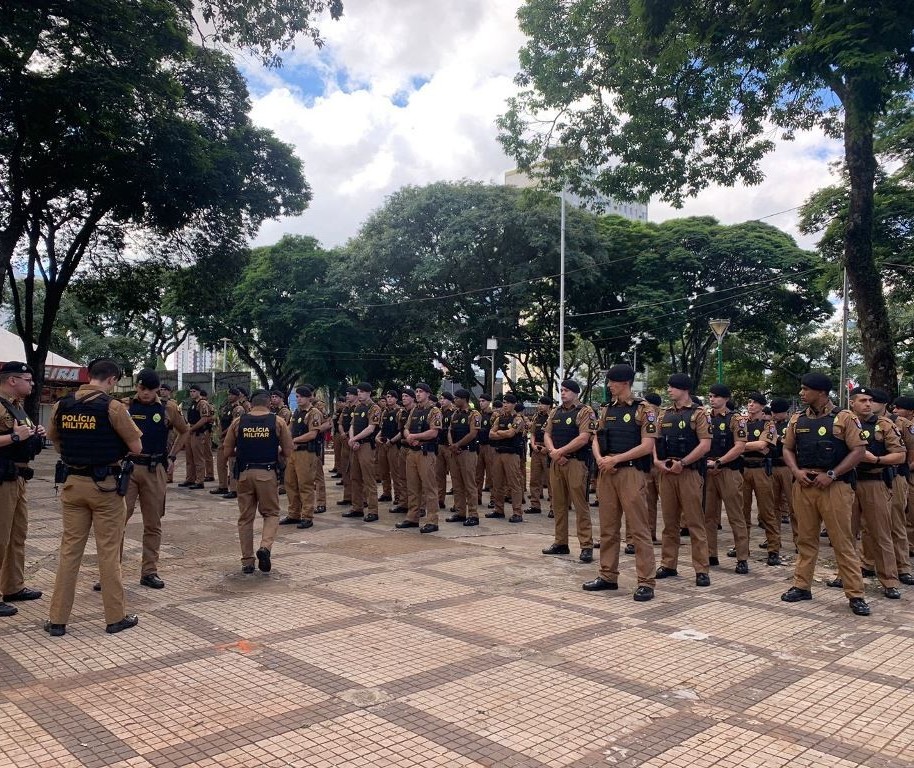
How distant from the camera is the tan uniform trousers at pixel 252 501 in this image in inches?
295

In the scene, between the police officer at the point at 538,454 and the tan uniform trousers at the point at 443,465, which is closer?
the tan uniform trousers at the point at 443,465

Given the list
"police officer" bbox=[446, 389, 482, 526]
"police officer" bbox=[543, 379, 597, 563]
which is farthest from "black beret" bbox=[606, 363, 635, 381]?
"police officer" bbox=[446, 389, 482, 526]

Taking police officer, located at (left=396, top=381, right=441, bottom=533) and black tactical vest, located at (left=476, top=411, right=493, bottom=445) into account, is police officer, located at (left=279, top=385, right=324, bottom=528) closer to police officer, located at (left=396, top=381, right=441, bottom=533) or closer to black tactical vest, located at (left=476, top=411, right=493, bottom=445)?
police officer, located at (left=396, top=381, right=441, bottom=533)

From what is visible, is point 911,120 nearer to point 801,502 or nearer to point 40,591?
point 801,502

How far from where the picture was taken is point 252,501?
7566 millimetres

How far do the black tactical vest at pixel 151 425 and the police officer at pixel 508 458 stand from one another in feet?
18.9

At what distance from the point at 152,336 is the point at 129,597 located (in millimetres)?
36436

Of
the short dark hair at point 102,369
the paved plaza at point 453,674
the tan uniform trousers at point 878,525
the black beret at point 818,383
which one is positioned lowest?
the paved plaza at point 453,674

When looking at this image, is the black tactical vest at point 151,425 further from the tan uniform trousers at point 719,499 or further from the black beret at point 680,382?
the tan uniform trousers at point 719,499

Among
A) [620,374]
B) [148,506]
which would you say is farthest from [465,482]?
[148,506]

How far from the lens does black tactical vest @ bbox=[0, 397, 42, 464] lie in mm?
5895

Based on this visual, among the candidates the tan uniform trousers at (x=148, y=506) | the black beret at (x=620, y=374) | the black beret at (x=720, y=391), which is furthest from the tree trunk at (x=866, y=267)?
the tan uniform trousers at (x=148, y=506)

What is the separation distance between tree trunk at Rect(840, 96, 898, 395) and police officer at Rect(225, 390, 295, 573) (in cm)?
1053

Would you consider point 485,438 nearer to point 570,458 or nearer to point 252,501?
point 570,458
